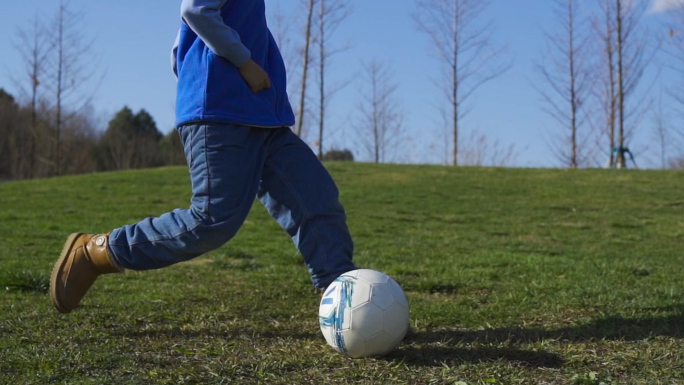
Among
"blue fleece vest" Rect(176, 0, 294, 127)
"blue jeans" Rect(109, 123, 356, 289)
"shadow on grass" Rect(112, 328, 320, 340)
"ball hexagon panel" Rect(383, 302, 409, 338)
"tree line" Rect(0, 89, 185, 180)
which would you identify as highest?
"tree line" Rect(0, 89, 185, 180)

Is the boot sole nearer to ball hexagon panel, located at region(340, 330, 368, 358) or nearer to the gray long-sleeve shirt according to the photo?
the gray long-sleeve shirt

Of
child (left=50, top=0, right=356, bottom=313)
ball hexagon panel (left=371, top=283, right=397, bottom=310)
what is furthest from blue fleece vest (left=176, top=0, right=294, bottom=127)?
ball hexagon panel (left=371, top=283, right=397, bottom=310)

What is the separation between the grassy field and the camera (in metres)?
2.55

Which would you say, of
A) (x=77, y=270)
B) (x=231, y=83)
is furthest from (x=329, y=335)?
(x=77, y=270)

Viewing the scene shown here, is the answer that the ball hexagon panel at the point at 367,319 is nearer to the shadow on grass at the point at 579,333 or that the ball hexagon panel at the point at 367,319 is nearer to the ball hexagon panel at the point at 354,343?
the ball hexagon panel at the point at 354,343

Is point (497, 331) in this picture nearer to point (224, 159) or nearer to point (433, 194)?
point (224, 159)

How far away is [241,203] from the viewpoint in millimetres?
3037

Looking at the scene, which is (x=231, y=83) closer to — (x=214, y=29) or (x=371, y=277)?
(x=214, y=29)

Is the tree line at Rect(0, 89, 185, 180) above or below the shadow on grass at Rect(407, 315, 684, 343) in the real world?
above

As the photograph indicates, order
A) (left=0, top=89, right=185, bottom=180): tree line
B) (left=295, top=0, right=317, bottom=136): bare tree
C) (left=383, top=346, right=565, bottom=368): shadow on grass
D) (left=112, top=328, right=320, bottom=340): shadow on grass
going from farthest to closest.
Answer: (left=0, top=89, right=185, bottom=180): tree line, (left=295, top=0, right=317, bottom=136): bare tree, (left=112, top=328, right=320, bottom=340): shadow on grass, (left=383, top=346, right=565, bottom=368): shadow on grass

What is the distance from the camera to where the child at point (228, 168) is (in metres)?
2.96

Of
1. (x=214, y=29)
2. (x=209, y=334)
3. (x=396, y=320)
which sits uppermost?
(x=214, y=29)

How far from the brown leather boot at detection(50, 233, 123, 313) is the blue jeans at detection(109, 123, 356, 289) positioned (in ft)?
0.36

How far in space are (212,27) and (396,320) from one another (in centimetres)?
143
